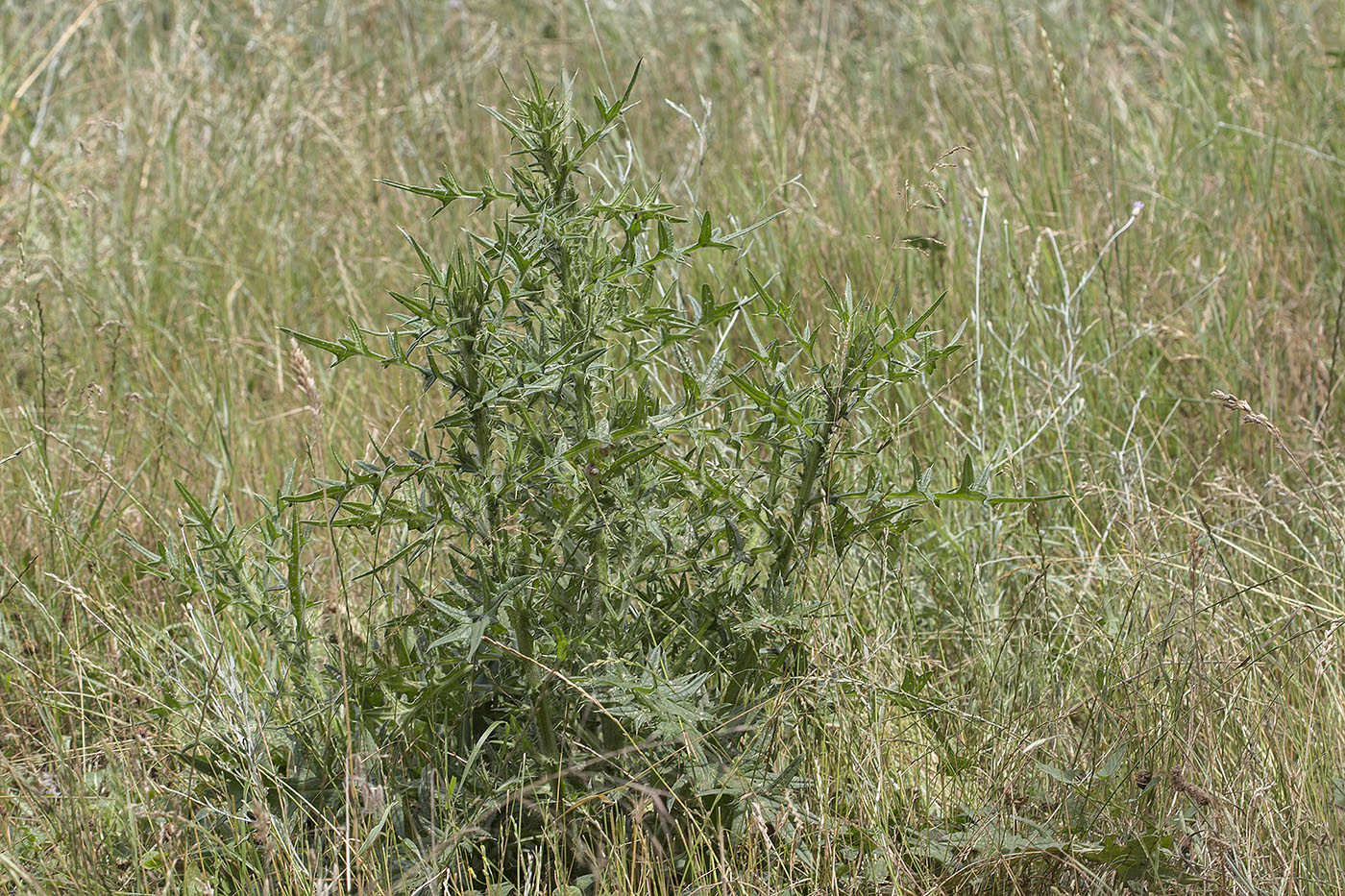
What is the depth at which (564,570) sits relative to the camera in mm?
1618

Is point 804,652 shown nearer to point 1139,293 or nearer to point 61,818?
point 61,818

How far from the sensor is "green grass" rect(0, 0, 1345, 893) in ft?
5.83

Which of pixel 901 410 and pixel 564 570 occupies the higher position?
pixel 564 570

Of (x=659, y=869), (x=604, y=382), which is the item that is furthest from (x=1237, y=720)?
(x=604, y=382)

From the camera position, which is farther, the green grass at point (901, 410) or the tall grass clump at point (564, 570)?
the green grass at point (901, 410)

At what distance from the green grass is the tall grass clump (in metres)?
0.08

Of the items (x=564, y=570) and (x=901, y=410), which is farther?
(x=901, y=410)

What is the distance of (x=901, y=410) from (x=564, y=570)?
1467mm

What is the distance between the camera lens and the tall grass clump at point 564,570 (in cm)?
158

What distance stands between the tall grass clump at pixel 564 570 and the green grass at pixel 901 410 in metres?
0.08

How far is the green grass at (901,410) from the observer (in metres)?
1.78

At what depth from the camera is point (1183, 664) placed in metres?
1.93

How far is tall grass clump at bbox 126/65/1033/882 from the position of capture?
5.17ft

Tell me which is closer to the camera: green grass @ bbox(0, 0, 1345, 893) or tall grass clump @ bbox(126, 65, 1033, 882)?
tall grass clump @ bbox(126, 65, 1033, 882)
